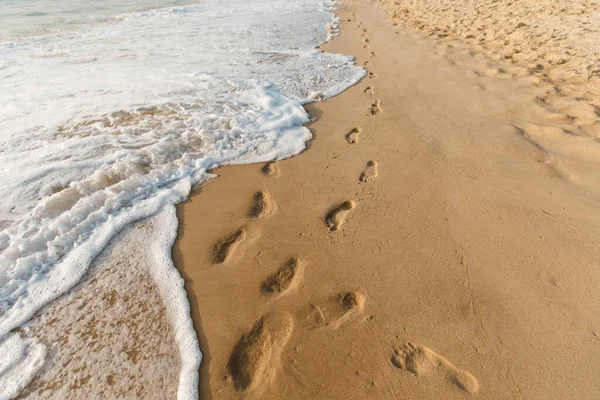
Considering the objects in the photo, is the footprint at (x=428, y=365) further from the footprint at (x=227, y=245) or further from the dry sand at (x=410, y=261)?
the footprint at (x=227, y=245)

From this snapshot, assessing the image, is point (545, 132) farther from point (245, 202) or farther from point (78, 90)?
point (78, 90)

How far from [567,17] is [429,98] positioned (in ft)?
14.4

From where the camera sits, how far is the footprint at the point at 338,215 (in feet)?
7.97

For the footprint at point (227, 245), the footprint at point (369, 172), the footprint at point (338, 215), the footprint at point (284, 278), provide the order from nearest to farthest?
the footprint at point (284, 278)
the footprint at point (227, 245)
the footprint at point (338, 215)
the footprint at point (369, 172)

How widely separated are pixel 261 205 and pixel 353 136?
59.7 inches

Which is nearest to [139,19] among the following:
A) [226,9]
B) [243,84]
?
[226,9]

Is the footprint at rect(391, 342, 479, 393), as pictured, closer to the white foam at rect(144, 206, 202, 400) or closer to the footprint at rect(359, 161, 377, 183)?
the white foam at rect(144, 206, 202, 400)

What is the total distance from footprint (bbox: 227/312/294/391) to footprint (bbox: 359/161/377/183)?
5.00ft

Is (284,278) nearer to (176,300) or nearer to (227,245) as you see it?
(227,245)

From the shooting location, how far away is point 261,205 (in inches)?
106

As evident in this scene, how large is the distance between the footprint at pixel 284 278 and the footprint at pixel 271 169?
1152 millimetres

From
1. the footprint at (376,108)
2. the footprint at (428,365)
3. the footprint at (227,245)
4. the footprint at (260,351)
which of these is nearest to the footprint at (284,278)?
the footprint at (260,351)

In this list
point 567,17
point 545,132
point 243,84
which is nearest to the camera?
point 545,132

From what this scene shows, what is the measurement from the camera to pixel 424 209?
2492mm
